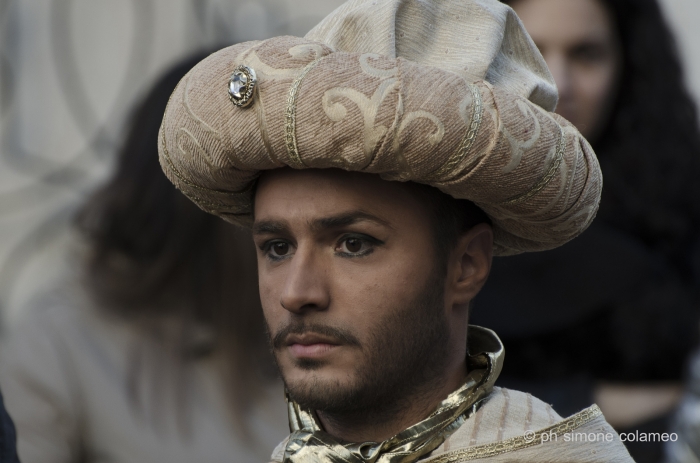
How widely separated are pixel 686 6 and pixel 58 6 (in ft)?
10.5

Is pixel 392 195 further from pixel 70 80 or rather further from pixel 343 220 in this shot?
pixel 70 80

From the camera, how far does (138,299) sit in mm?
3789

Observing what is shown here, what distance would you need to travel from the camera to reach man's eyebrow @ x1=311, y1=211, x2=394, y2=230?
2.19 m

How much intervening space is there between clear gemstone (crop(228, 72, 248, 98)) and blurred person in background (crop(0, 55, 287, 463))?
1696 millimetres

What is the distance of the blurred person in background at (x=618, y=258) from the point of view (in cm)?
386

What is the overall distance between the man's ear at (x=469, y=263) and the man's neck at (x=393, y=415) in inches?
7.6

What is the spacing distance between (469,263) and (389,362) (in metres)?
0.33

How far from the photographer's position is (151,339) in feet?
12.5

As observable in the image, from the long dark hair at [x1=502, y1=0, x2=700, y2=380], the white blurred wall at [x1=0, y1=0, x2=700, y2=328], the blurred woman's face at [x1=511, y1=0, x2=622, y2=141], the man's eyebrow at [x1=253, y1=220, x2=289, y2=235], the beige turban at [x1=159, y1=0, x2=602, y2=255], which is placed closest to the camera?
the beige turban at [x1=159, y1=0, x2=602, y2=255]

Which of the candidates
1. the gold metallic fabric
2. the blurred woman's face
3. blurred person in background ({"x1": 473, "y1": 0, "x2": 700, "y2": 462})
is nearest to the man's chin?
the gold metallic fabric

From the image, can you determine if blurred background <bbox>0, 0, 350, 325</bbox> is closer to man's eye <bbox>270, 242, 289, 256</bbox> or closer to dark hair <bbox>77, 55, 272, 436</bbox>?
dark hair <bbox>77, 55, 272, 436</bbox>

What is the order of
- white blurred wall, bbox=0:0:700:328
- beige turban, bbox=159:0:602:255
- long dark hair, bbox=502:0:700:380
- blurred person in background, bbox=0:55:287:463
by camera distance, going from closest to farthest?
beige turban, bbox=159:0:602:255 < blurred person in background, bbox=0:55:287:463 < long dark hair, bbox=502:0:700:380 < white blurred wall, bbox=0:0:700:328

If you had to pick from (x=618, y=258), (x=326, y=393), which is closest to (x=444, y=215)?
(x=326, y=393)

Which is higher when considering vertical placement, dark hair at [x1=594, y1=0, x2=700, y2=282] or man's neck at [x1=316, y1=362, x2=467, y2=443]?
man's neck at [x1=316, y1=362, x2=467, y2=443]
